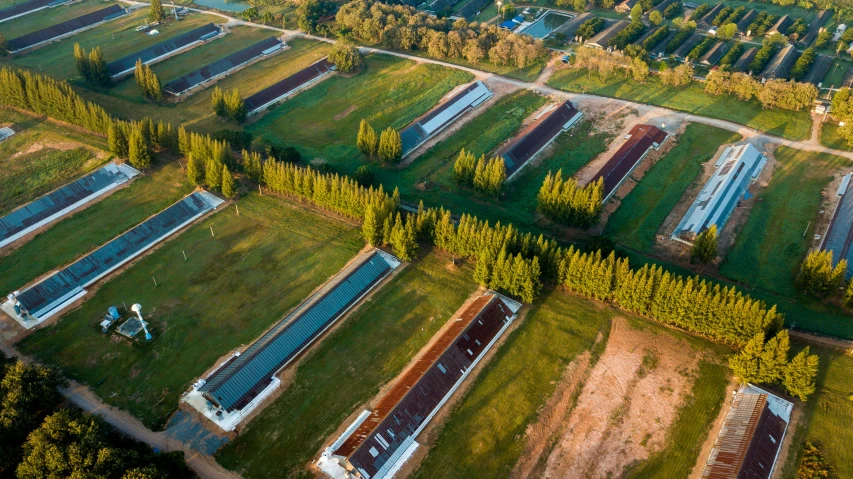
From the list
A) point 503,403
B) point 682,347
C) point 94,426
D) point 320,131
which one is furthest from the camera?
point 320,131

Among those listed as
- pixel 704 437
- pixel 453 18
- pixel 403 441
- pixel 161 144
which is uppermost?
pixel 453 18

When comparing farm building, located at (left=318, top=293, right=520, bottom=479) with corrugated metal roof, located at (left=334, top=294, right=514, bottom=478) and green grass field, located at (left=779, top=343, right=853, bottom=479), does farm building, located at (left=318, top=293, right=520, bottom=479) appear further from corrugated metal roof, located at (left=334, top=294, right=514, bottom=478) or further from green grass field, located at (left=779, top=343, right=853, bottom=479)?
green grass field, located at (left=779, top=343, right=853, bottom=479)

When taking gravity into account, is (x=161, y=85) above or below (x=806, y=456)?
above

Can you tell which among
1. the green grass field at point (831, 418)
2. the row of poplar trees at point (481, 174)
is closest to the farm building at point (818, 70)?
the row of poplar trees at point (481, 174)

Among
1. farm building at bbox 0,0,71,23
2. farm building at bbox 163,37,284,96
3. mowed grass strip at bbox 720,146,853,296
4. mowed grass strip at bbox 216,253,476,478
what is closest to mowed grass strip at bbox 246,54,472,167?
farm building at bbox 163,37,284,96

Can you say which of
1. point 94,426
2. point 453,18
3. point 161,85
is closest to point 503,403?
point 94,426

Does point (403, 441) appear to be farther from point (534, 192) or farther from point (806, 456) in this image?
point (534, 192)

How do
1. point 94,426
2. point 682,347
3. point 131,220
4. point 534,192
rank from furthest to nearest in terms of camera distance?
point 534,192 < point 131,220 < point 682,347 < point 94,426

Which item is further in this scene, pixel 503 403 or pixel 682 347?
pixel 682 347
